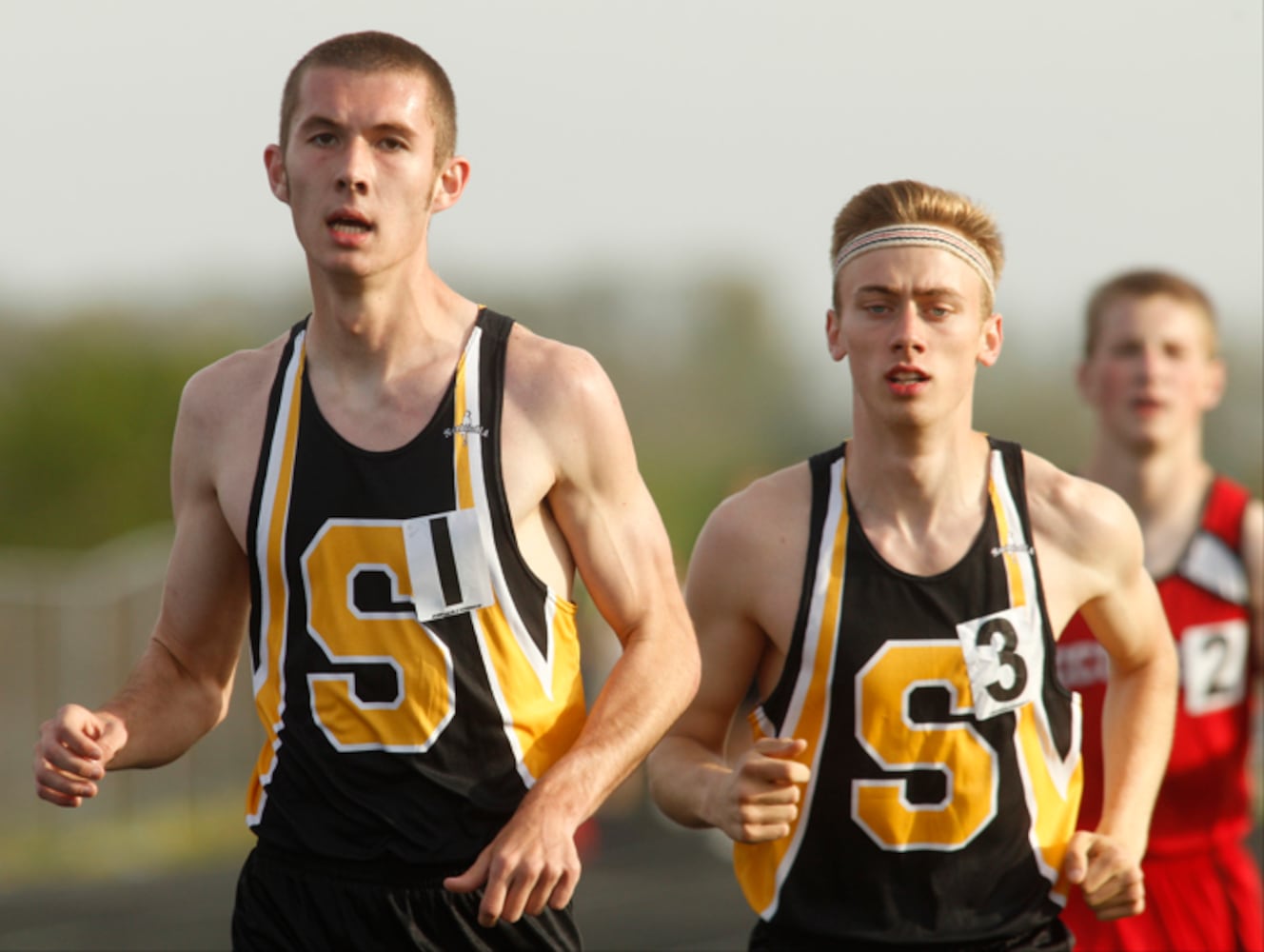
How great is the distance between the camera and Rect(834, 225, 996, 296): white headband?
464 centimetres

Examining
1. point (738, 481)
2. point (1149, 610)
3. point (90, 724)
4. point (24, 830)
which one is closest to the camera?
point (90, 724)

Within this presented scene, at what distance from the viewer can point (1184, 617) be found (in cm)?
609

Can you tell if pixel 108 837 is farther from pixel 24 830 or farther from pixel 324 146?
pixel 324 146

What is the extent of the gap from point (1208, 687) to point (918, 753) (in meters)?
1.99

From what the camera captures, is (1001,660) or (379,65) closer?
(379,65)

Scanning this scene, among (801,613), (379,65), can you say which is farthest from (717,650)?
(379,65)

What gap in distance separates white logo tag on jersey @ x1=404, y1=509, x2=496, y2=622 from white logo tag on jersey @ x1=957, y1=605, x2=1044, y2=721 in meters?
1.21

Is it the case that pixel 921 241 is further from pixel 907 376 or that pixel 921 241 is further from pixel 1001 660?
pixel 1001 660

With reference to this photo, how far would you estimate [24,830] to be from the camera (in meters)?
19.5

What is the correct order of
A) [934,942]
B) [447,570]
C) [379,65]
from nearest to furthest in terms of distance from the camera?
[447,570]
[379,65]
[934,942]

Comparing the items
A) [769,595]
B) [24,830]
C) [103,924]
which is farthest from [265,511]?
[24,830]

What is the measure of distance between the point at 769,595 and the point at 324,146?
1.49m

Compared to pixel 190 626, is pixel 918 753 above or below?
below

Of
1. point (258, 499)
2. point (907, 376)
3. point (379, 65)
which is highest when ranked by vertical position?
point (379, 65)
